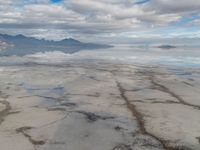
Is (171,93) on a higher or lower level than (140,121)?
lower

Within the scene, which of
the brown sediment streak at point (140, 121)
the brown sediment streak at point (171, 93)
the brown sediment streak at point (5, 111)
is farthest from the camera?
the brown sediment streak at point (171, 93)

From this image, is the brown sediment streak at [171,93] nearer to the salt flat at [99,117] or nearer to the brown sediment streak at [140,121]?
the salt flat at [99,117]

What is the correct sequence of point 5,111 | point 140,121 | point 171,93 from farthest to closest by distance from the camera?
point 171,93
point 5,111
point 140,121

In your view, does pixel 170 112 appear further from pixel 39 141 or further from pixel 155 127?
pixel 39 141

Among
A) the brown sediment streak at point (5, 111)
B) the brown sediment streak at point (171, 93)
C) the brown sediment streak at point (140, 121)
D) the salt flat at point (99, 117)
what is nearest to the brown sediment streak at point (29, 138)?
the salt flat at point (99, 117)

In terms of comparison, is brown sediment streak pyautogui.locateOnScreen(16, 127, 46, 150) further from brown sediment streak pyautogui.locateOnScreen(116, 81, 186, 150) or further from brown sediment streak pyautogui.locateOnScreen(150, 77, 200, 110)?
brown sediment streak pyautogui.locateOnScreen(150, 77, 200, 110)

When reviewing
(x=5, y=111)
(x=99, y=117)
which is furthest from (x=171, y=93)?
(x=5, y=111)

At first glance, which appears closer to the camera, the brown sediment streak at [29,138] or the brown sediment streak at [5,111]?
the brown sediment streak at [29,138]

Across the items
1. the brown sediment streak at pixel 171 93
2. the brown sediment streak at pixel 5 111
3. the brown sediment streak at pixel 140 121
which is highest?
the brown sediment streak at pixel 5 111

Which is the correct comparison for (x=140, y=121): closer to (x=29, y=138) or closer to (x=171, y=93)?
(x=29, y=138)

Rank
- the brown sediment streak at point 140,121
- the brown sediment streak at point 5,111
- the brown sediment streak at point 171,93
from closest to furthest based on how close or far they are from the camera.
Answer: the brown sediment streak at point 140,121 < the brown sediment streak at point 5,111 < the brown sediment streak at point 171,93
